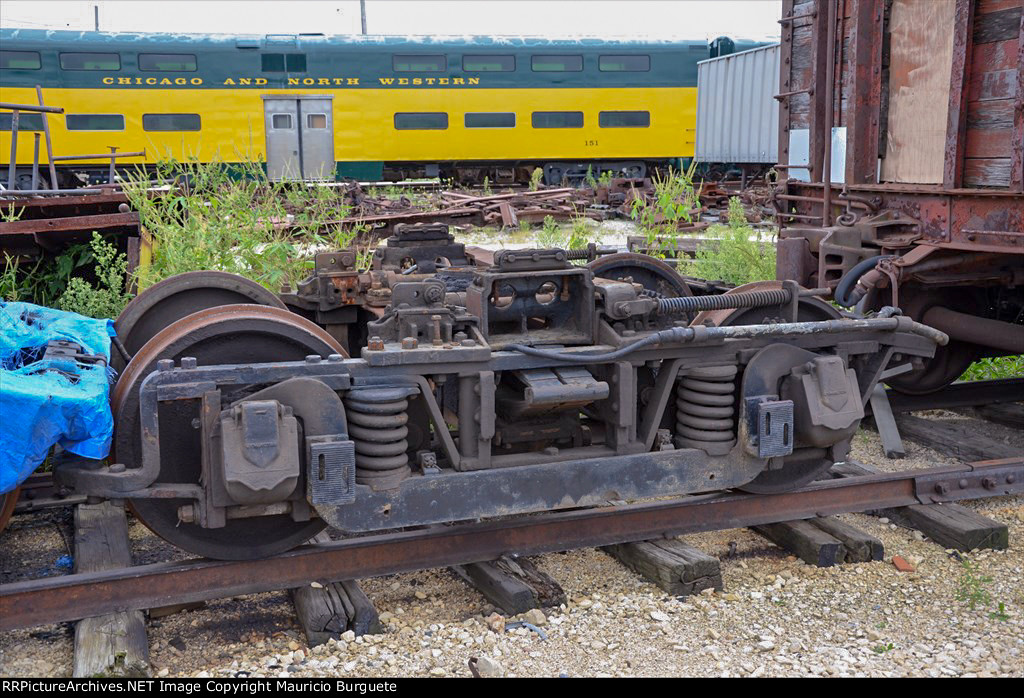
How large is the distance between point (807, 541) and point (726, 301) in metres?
1.18

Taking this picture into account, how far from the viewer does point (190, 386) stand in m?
3.67

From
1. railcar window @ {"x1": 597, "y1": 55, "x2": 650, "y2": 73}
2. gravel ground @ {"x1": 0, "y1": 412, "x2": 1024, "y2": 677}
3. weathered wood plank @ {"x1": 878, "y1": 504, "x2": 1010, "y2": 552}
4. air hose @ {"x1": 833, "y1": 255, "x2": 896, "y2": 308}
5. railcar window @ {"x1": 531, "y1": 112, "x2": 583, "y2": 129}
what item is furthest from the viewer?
railcar window @ {"x1": 597, "y1": 55, "x2": 650, "y2": 73}

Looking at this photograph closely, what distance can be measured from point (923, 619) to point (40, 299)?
650cm

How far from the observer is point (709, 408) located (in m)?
4.46

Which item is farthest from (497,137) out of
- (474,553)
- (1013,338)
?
(474,553)

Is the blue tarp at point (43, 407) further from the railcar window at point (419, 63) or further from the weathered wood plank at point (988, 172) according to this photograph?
the railcar window at point (419, 63)

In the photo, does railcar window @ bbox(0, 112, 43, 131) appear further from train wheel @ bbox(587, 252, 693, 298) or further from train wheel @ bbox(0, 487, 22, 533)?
train wheel @ bbox(0, 487, 22, 533)

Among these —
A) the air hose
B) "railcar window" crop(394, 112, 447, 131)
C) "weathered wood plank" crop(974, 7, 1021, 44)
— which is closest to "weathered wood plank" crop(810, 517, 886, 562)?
the air hose

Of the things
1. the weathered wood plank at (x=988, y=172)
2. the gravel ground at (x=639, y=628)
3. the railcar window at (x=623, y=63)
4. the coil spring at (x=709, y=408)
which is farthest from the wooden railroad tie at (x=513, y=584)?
the railcar window at (x=623, y=63)

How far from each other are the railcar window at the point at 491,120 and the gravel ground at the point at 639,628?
21.0m

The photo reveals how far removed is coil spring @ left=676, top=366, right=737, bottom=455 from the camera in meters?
4.41

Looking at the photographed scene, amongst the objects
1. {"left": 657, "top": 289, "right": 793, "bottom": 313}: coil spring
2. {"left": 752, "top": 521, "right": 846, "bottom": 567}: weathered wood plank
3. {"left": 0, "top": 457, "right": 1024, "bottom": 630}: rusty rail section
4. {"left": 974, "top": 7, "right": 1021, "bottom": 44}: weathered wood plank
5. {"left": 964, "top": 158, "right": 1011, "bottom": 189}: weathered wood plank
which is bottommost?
{"left": 752, "top": 521, "right": 846, "bottom": 567}: weathered wood plank

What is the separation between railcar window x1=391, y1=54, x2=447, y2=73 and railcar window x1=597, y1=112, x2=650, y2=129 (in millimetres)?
4275
